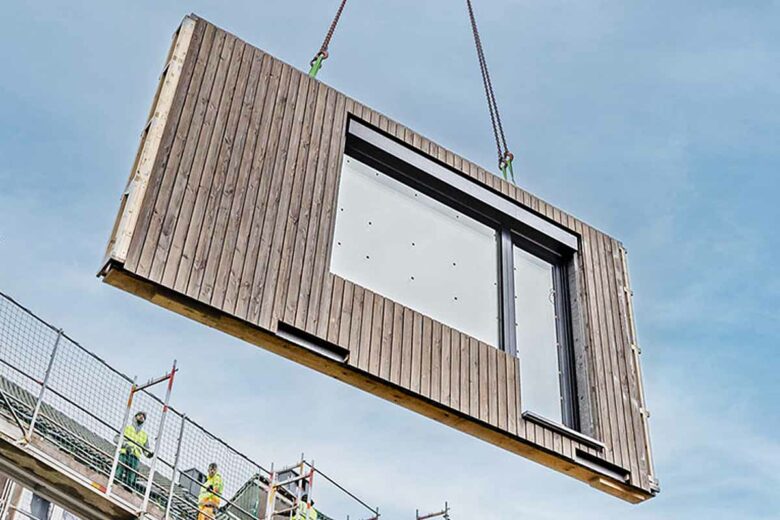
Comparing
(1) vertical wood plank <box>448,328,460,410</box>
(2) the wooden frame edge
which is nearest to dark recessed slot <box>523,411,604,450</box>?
(1) vertical wood plank <box>448,328,460,410</box>

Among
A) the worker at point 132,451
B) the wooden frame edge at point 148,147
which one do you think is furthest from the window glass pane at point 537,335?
the worker at point 132,451

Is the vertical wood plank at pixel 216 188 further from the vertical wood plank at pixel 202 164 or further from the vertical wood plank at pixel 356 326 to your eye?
the vertical wood plank at pixel 356 326

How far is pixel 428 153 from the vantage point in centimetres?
1098

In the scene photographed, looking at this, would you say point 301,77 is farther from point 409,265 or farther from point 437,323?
point 437,323

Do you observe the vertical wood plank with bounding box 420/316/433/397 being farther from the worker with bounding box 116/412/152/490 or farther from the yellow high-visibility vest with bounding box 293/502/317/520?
the yellow high-visibility vest with bounding box 293/502/317/520

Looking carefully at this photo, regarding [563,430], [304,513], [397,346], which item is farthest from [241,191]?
[304,513]

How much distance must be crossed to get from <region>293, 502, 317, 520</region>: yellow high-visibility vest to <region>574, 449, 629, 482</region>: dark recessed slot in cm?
677

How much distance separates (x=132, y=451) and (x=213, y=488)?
137 cm

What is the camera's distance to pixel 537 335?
11.1m

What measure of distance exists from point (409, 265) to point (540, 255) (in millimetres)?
2144

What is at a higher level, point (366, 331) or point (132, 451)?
point (132, 451)

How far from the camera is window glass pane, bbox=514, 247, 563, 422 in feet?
34.6

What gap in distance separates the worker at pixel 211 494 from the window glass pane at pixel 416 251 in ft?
17.3

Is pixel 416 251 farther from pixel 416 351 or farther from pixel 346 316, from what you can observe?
pixel 346 316
